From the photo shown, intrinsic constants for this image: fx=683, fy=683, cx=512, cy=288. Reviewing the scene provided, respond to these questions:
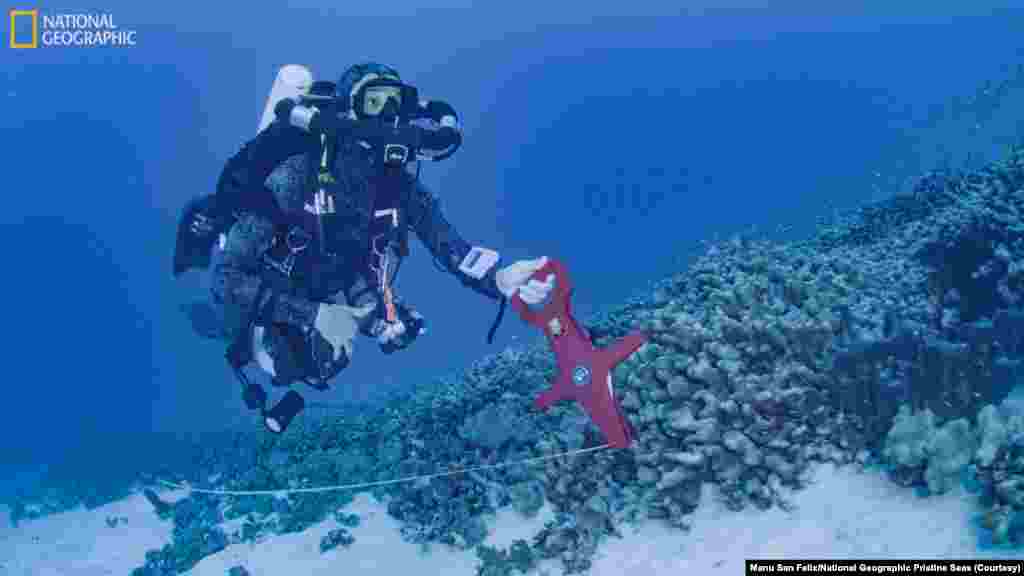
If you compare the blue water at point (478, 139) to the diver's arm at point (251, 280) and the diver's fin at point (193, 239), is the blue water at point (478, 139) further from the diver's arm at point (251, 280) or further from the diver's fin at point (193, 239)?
the diver's arm at point (251, 280)

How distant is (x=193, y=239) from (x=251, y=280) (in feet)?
2.55

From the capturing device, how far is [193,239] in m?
5.70

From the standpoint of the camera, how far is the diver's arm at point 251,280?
17.5 ft

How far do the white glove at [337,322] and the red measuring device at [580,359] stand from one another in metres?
1.33

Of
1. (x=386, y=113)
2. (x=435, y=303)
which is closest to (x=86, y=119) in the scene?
(x=435, y=303)

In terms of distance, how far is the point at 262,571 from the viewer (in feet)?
21.3

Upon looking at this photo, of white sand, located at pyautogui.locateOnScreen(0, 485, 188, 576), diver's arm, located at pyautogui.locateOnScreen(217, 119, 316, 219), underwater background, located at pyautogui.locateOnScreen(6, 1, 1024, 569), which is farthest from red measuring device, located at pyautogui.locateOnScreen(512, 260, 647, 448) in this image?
underwater background, located at pyautogui.locateOnScreen(6, 1, 1024, 569)

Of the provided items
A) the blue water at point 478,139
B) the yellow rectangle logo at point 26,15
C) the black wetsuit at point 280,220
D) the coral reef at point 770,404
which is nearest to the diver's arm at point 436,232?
the black wetsuit at point 280,220

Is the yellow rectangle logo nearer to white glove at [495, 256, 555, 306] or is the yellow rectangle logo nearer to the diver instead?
the diver

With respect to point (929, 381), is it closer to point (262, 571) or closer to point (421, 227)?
point (421, 227)

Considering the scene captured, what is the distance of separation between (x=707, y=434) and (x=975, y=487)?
1452 mm

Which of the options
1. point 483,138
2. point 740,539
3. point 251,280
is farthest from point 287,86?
point 483,138

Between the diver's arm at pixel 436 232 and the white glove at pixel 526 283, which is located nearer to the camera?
the white glove at pixel 526 283

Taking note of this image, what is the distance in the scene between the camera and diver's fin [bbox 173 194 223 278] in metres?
5.62
